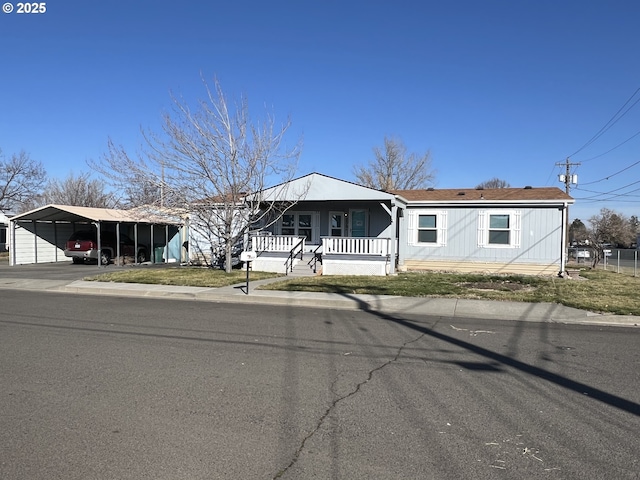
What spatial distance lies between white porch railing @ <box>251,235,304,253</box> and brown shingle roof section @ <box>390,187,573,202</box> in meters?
5.52

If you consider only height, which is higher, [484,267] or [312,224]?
[312,224]

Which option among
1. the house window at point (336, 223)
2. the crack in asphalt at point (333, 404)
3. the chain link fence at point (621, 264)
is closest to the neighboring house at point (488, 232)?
the house window at point (336, 223)

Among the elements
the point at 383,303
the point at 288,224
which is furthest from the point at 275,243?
the point at 383,303

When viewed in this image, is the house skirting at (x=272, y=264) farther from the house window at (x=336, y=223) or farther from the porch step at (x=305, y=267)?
the house window at (x=336, y=223)

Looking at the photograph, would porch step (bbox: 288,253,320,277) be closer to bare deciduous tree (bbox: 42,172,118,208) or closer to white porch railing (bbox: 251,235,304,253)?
white porch railing (bbox: 251,235,304,253)

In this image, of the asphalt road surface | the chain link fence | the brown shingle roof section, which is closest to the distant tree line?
the chain link fence

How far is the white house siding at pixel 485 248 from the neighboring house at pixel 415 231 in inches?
1.4

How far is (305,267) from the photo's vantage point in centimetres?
1936

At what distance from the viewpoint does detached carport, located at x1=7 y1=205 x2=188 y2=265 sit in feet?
82.6

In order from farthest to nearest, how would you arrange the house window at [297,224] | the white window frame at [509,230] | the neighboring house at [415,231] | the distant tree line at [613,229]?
the distant tree line at [613,229]
the house window at [297,224]
the white window frame at [509,230]
the neighboring house at [415,231]

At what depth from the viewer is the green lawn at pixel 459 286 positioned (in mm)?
12344

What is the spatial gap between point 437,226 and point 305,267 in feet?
19.9

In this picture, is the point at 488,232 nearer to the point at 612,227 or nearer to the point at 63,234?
the point at 63,234

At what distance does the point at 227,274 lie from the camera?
18.0 m
